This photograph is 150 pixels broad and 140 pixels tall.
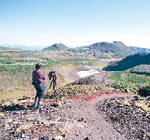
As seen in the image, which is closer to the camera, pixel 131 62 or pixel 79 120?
pixel 79 120

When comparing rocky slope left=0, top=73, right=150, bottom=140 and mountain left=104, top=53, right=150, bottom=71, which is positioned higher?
rocky slope left=0, top=73, right=150, bottom=140

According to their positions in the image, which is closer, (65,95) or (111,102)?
(111,102)

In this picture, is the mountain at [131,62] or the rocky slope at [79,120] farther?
the mountain at [131,62]

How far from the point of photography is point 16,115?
2284 cm

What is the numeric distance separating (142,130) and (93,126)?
10.4 feet

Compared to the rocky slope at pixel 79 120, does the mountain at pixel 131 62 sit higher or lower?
lower

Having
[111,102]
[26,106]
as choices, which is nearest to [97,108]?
[111,102]

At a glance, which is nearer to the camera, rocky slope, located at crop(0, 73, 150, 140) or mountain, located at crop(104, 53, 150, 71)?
rocky slope, located at crop(0, 73, 150, 140)

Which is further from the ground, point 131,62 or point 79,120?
point 79,120

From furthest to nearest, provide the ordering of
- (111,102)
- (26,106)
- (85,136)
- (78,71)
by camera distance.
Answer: (78,71), (111,102), (26,106), (85,136)

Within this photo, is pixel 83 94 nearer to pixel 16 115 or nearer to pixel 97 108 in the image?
pixel 97 108

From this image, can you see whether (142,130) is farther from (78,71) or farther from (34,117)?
(78,71)

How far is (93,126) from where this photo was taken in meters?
21.1

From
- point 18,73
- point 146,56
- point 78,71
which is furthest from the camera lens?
point 146,56
